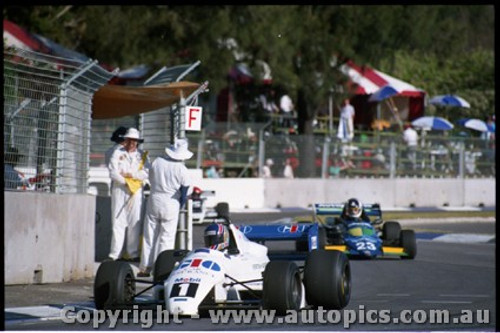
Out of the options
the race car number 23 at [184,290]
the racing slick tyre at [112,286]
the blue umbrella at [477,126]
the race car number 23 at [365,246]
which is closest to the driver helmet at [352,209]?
the race car number 23 at [365,246]

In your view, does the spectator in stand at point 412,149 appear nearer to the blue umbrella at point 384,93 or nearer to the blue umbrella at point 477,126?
the blue umbrella at point 384,93

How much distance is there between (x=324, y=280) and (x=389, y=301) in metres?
1.98

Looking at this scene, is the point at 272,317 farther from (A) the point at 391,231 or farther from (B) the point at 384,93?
(B) the point at 384,93

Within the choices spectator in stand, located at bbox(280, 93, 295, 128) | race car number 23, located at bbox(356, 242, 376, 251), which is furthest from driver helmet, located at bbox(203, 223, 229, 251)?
spectator in stand, located at bbox(280, 93, 295, 128)

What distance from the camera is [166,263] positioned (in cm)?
1314

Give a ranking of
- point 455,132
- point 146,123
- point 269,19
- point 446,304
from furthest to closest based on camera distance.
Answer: point 455,132, point 269,19, point 146,123, point 446,304

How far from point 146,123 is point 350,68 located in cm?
2240

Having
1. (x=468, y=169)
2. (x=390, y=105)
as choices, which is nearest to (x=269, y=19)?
(x=468, y=169)

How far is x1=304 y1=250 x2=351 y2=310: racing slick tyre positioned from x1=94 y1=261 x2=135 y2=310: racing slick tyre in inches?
68.8

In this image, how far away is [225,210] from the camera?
2622cm

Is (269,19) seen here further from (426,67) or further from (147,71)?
(426,67)

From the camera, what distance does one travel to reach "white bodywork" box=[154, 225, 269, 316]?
1160 cm

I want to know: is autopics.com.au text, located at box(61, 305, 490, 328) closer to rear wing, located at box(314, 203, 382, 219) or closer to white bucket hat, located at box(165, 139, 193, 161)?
white bucket hat, located at box(165, 139, 193, 161)

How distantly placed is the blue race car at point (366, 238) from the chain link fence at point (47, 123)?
541cm
